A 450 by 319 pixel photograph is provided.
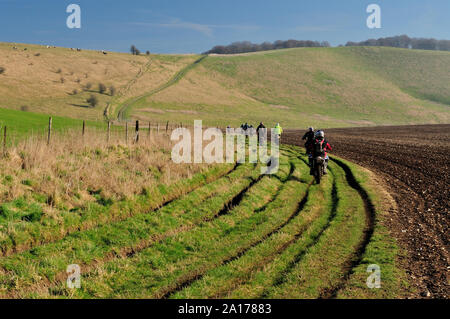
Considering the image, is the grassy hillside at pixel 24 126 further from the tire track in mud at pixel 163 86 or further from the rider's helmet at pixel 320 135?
the tire track in mud at pixel 163 86

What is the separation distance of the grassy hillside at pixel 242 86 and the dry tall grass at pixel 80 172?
1877 inches

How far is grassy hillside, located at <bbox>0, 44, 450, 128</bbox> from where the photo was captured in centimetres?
7169

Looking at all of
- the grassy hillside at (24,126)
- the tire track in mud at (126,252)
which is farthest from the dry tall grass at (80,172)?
the grassy hillside at (24,126)

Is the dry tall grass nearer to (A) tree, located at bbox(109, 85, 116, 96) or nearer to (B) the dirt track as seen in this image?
(B) the dirt track

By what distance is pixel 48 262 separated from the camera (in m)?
7.14

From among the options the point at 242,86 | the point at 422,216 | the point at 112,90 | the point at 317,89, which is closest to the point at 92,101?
the point at 112,90

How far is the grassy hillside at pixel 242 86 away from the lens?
71.7 m

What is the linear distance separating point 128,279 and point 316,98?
96915mm

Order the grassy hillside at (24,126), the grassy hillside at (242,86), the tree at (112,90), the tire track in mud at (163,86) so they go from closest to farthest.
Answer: the grassy hillside at (24,126), the tire track in mud at (163,86), the grassy hillside at (242,86), the tree at (112,90)

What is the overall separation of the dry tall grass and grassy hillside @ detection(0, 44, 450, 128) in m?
47.7

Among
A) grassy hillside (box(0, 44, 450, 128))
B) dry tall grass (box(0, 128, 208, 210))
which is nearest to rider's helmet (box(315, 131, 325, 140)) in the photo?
dry tall grass (box(0, 128, 208, 210))

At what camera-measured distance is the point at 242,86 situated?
332ft

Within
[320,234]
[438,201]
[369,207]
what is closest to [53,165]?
[320,234]

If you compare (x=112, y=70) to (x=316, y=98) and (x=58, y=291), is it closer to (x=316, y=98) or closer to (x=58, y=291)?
(x=316, y=98)
